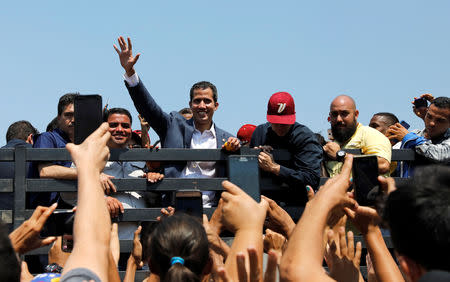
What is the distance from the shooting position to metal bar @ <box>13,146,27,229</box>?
15.7 feet

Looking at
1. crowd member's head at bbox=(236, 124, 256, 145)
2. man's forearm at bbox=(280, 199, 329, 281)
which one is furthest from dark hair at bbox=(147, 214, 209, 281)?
crowd member's head at bbox=(236, 124, 256, 145)

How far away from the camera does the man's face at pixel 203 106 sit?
19.0ft

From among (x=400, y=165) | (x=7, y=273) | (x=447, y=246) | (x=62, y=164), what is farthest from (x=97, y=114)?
(x=400, y=165)

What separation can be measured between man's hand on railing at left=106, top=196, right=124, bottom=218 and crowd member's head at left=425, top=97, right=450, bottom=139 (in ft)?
10.3

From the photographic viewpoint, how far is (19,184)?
485cm

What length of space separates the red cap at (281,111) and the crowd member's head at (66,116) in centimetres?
189

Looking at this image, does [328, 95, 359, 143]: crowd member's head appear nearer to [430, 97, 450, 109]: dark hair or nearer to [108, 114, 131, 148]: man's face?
[430, 97, 450, 109]: dark hair

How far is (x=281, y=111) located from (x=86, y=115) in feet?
7.08

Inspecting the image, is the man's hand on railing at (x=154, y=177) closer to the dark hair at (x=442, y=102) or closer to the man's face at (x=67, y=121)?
the man's face at (x=67, y=121)

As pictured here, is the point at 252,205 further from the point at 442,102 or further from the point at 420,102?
the point at 420,102

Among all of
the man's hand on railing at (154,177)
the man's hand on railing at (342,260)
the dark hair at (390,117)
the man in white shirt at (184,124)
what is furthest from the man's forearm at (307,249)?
the dark hair at (390,117)

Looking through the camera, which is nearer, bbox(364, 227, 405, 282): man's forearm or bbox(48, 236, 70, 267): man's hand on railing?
bbox(364, 227, 405, 282): man's forearm

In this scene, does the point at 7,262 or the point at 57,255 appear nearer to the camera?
the point at 7,262

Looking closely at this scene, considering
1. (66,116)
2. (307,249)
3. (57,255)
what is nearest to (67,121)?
(66,116)
